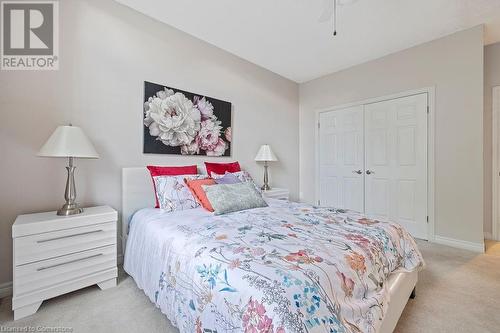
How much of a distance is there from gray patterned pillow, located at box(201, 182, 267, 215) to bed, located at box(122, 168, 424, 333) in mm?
88

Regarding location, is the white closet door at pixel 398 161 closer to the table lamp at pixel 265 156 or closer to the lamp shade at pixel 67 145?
the table lamp at pixel 265 156

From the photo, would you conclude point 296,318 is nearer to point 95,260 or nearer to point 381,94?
point 95,260

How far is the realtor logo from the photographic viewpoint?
1.84 meters

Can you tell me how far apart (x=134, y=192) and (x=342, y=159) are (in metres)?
3.24

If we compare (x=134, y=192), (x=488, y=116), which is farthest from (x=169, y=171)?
(x=488, y=116)

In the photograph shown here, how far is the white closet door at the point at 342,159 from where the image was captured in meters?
3.72

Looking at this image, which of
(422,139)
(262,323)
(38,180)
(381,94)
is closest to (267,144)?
(381,94)

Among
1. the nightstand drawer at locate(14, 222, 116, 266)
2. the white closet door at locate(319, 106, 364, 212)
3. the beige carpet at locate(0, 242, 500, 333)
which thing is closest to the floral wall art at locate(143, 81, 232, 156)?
the nightstand drawer at locate(14, 222, 116, 266)

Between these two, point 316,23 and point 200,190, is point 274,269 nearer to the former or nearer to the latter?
point 200,190

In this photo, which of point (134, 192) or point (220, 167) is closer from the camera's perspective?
point (134, 192)

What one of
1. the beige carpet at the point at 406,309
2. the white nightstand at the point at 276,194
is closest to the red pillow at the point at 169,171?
the beige carpet at the point at 406,309

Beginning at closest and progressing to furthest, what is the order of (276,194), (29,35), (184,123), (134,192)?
(29,35)
(134,192)
(184,123)
(276,194)

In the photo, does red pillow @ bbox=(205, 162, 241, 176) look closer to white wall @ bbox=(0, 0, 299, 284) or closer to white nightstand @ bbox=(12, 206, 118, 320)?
white wall @ bbox=(0, 0, 299, 284)

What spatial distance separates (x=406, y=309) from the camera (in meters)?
1.60
